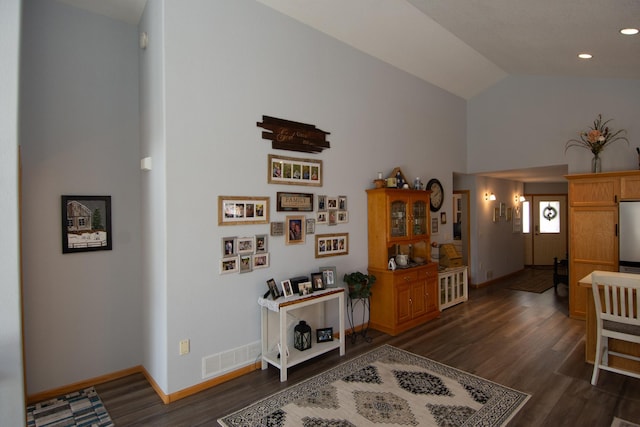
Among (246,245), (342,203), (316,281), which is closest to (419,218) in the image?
(342,203)

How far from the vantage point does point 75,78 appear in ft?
10.3

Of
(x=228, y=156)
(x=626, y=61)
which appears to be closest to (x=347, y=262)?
(x=228, y=156)

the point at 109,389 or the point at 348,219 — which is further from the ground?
the point at 348,219

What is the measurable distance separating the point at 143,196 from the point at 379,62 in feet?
11.2

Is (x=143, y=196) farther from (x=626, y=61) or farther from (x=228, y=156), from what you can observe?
(x=626, y=61)

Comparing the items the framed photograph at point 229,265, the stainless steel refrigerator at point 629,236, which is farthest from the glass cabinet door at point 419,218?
the framed photograph at point 229,265

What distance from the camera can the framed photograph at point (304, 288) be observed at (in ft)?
11.4

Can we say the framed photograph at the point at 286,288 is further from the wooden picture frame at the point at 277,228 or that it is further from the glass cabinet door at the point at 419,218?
the glass cabinet door at the point at 419,218

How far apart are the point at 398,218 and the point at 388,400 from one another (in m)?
2.34

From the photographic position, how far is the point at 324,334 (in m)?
3.68

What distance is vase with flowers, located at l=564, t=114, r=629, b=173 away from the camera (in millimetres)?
4898

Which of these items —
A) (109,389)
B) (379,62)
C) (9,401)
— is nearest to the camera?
(9,401)

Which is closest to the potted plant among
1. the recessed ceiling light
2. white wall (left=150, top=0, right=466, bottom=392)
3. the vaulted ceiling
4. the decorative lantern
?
white wall (left=150, top=0, right=466, bottom=392)

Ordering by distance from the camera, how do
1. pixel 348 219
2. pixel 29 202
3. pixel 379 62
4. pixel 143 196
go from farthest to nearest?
pixel 379 62 < pixel 348 219 < pixel 143 196 < pixel 29 202
